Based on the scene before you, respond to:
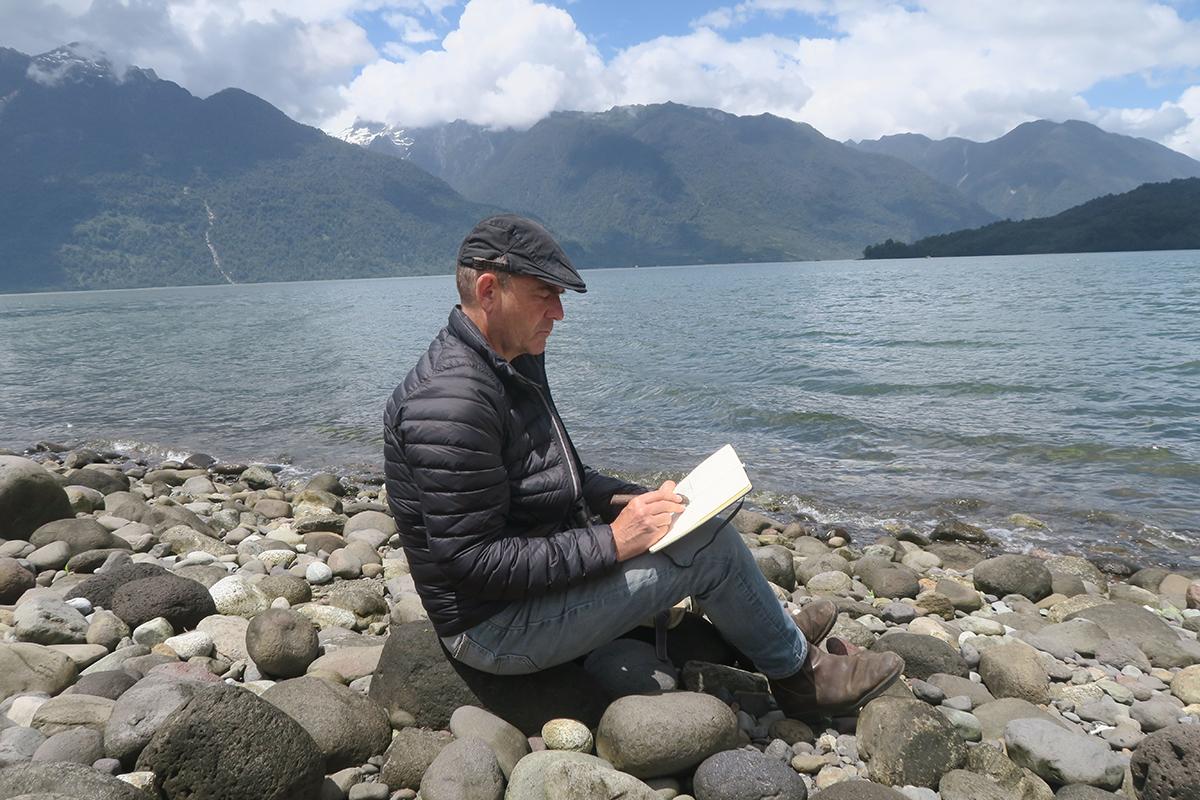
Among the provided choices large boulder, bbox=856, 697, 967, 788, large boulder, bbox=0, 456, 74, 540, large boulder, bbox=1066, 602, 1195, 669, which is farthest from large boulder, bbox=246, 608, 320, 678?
large boulder, bbox=1066, 602, 1195, 669

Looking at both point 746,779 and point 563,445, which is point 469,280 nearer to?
point 563,445

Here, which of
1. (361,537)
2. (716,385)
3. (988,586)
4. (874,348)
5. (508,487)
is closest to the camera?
(508,487)

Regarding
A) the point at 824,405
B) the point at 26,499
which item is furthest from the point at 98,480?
the point at 824,405

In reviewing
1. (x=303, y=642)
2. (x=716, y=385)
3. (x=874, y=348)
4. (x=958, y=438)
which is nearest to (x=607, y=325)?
(x=874, y=348)

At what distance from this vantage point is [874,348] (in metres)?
29.6

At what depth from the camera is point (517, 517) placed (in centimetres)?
408

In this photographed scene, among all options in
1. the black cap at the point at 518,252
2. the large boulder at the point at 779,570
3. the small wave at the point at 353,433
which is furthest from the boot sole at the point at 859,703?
the small wave at the point at 353,433

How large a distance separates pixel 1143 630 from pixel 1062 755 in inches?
127

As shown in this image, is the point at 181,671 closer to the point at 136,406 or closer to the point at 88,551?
the point at 88,551

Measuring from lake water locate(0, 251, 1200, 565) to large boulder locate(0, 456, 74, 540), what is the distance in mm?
6813

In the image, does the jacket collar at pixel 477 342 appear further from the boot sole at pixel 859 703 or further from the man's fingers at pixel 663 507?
the boot sole at pixel 859 703

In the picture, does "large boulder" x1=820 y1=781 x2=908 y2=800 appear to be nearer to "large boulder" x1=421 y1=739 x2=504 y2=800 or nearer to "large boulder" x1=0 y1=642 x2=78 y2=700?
"large boulder" x1=421 y1=739 x2=504 y2=800

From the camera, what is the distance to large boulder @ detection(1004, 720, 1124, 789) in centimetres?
405

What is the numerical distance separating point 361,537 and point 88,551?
269cm
